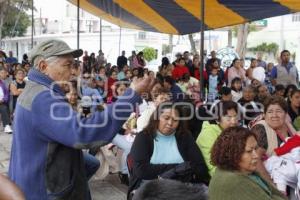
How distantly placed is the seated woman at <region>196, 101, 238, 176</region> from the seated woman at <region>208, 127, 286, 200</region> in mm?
1104

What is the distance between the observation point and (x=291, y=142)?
4062 mm

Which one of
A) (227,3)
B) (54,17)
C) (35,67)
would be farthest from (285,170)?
(54,17)

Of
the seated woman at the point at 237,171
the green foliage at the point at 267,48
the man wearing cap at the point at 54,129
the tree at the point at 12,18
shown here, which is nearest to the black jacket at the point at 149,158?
the seated woman at the point at 237,171

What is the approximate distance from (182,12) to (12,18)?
114 ft

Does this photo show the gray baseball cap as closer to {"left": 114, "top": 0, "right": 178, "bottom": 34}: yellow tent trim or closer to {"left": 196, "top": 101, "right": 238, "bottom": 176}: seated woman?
{"left": 196, "top": 101, "right": 238, "bottom": 176}: seated woman

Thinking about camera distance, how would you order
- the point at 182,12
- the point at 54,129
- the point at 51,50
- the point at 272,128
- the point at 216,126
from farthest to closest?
the point at 182,12, the point at 272,128, the point at 216,126, the point at 51,50, the point at 54,129

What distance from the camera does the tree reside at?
35312mm

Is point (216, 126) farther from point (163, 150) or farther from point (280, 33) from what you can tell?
point (280, 33)

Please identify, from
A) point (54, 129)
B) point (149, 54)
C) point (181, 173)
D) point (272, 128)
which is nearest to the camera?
point (54, 129)

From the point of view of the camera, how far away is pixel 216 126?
4430 millimetres

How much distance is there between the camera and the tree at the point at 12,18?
3531cm

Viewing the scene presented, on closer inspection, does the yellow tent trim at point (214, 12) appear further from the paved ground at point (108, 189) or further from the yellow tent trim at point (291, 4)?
the paved ground at point (108, 189)

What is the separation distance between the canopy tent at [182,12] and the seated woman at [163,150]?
14.2ft

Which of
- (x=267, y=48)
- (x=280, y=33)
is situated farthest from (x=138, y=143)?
(x=267, y=48)
